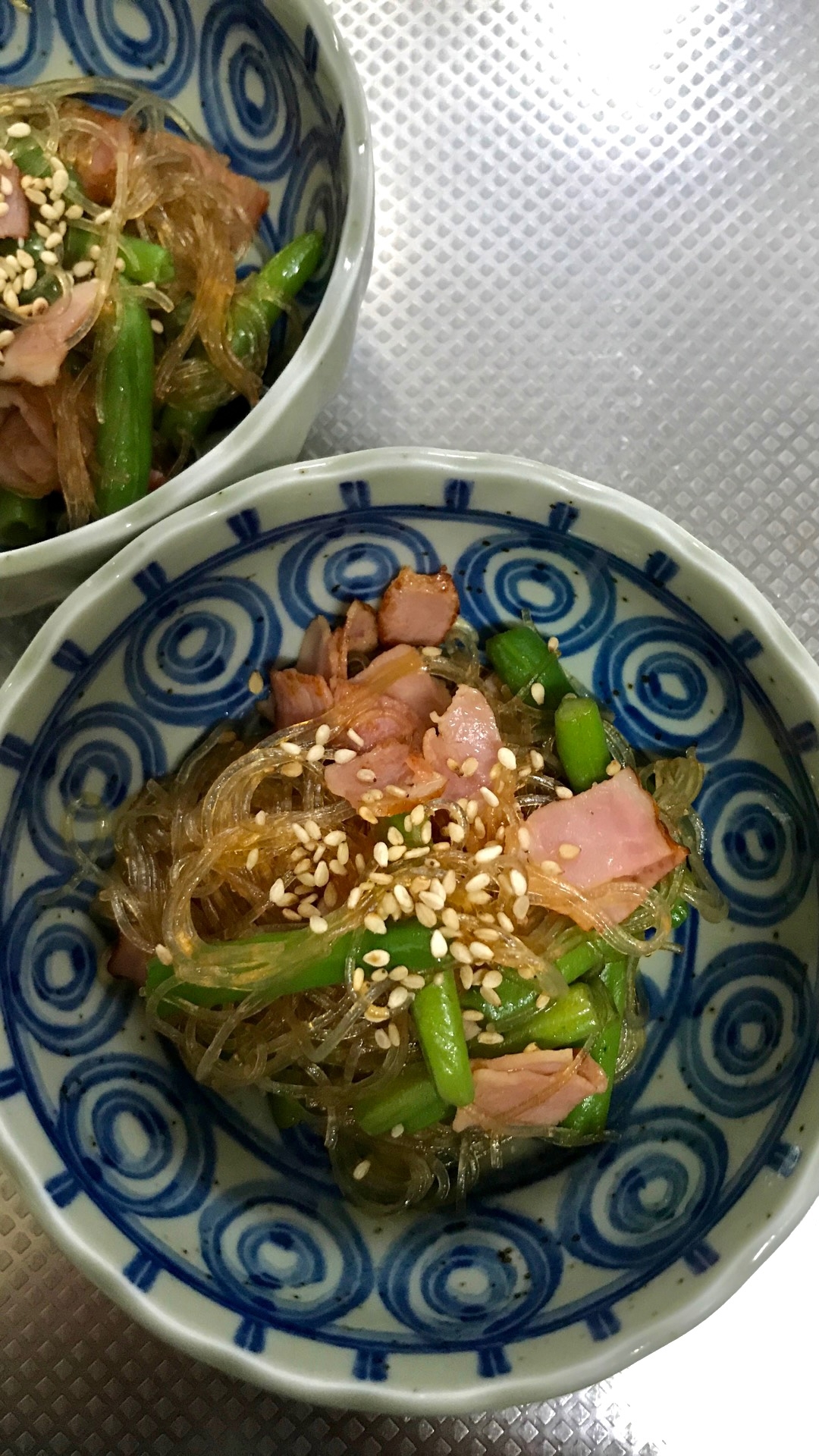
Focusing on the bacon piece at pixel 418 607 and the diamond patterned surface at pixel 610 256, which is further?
the diamond patterned surface at pixel 610 256

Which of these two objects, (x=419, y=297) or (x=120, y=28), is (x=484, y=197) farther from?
(x=120, y=28)

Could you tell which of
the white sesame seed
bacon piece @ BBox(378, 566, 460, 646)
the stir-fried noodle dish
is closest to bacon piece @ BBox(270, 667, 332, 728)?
the stir-fried noodle dish

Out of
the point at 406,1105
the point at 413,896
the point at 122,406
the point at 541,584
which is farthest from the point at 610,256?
the point at 406,1105

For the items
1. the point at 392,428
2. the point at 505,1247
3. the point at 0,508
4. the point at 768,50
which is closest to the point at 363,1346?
the point at 505,1247

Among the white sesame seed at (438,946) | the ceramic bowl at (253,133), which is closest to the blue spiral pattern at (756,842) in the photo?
the white sesame seed at (438,946)

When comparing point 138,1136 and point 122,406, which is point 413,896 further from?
point 122,406

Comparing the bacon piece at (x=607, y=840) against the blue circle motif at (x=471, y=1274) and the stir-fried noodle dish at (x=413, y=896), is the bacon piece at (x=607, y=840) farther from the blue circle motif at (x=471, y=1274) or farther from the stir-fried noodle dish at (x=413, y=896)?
the blue circle motif at (x=471, y=1274)
